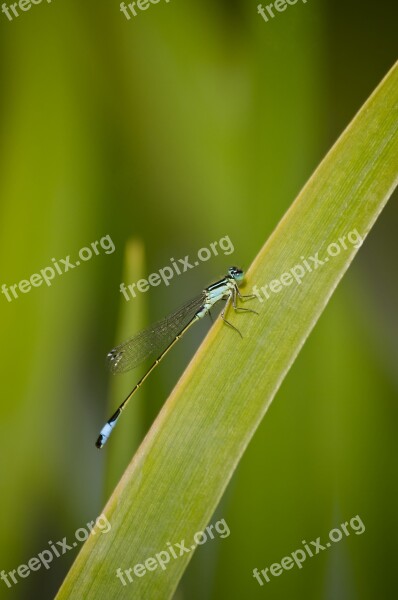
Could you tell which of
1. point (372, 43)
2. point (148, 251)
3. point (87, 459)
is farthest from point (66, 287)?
point (372, 43)

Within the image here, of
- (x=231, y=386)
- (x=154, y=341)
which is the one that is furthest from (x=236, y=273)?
(x=231, y=386)

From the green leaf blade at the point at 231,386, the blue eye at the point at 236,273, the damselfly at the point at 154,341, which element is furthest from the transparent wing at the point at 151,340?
the green leaf blade at the point at 231,386

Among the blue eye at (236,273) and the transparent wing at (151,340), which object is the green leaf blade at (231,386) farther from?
the transparent wing at (151,340)

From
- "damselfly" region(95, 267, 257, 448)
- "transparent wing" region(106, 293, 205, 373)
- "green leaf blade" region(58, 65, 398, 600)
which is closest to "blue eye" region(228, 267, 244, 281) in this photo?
"damselfly" region(95, 267, 257, 448)

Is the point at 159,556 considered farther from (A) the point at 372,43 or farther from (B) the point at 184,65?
(A) the point at 372,43

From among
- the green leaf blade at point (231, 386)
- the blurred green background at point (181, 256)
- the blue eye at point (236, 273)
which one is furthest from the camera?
the blurred green background at point (181, 256)

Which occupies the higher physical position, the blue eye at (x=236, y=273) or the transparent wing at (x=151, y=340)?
the blue eye at (x=236, y=273)

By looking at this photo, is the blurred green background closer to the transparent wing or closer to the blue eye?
the transparent wing
